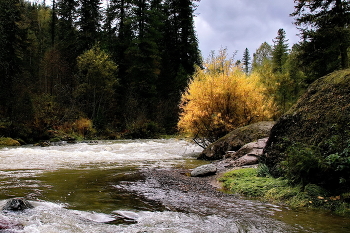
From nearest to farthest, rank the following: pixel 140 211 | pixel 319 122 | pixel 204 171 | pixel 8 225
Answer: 1. pixel 8 225
2. pixel 140 211
3. pixel 319 122
4. pixel 204 171

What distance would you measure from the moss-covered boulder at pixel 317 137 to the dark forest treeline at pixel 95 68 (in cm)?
1796

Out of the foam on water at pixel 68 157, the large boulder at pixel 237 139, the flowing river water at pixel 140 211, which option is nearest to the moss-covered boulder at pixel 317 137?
the flowing river water at pixel 140 211

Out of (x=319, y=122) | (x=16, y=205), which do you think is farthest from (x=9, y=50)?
(x=319, y=122)

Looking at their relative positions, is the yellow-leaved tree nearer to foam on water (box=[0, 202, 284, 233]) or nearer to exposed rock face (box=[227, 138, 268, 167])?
exposed rock face (box=[227, 138, 268, 167])

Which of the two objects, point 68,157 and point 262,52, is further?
point 262,52

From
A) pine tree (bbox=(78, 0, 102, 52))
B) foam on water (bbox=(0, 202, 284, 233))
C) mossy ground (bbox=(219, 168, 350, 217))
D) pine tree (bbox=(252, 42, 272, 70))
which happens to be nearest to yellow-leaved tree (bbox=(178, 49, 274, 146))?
mossy ground (bbox=(219, 168, 350, 217))

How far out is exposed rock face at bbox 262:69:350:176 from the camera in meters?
5.29

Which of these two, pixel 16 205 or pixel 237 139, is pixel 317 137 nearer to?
pixel 16 205

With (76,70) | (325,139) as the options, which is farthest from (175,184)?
(76,70)

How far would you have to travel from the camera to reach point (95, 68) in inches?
1091

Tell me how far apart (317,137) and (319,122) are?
424mm

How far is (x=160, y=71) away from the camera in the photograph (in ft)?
125

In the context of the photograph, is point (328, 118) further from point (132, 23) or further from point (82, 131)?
point (132, 23)

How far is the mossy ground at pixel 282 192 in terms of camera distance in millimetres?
4541
